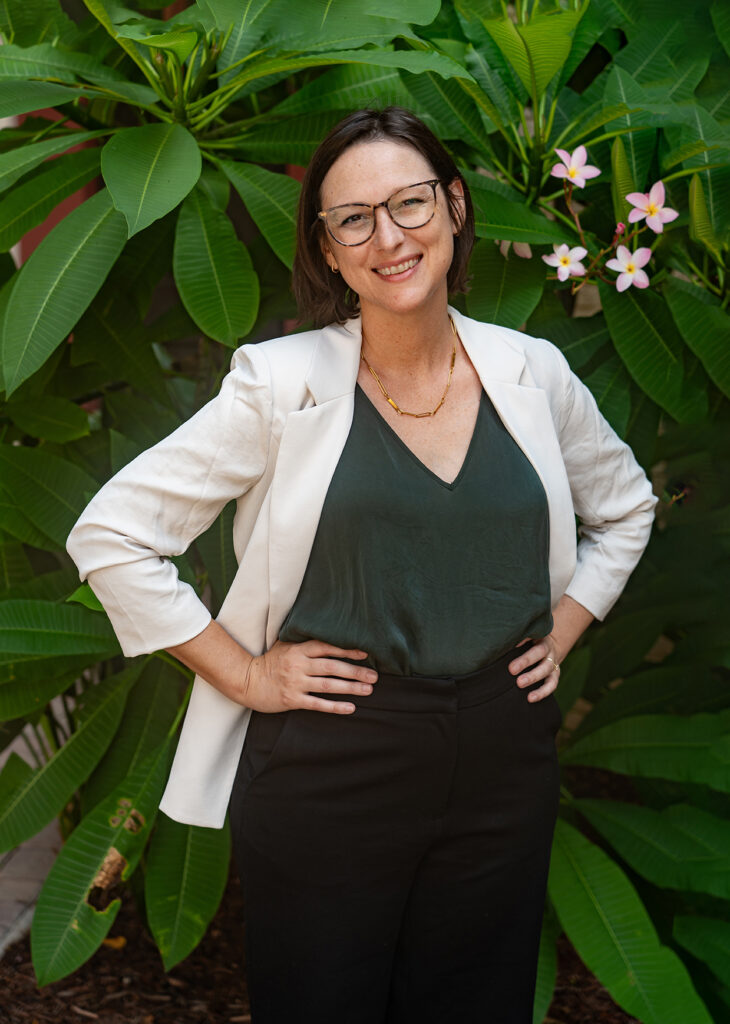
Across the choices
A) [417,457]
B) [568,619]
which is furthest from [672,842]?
[417,457]

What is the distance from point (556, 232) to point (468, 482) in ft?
2.49

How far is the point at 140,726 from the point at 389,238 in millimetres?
1391

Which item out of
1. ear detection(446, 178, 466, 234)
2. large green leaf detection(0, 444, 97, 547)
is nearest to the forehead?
ear detection(446, 178, 466, 234)

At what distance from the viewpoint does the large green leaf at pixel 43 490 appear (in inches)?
86.4

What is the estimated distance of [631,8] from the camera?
225cm

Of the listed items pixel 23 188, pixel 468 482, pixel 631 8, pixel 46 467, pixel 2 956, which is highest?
pixel 631 8

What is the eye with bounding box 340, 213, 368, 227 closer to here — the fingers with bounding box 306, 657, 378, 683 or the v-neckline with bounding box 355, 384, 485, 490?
the v-neckline with bounding box 355, 384, 485, 490

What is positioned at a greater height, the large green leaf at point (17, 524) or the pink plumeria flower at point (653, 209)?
the pink plumeria flower at point (653, 209)

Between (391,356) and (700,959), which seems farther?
(700,959)

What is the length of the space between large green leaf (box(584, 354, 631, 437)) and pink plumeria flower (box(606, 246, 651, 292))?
188mm

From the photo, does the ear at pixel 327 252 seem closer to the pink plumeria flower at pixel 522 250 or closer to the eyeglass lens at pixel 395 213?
the eyeglass lens at pixel 395 213

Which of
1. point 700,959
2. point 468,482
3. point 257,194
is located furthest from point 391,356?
point 700,959

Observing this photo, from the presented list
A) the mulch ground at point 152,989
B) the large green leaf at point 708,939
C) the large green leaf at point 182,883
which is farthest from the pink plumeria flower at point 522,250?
the mulch ground at point 152,989

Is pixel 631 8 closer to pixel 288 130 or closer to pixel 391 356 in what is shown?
pixel 288 130
